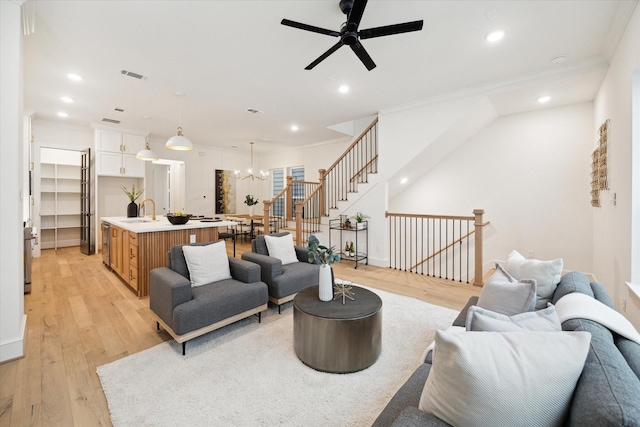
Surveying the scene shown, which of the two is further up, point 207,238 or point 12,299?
point 207,238

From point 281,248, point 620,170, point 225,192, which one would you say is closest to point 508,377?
point 281,248

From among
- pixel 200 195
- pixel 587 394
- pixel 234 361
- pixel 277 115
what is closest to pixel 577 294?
pixel 587 394

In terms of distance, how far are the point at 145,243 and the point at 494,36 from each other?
15.6 feet

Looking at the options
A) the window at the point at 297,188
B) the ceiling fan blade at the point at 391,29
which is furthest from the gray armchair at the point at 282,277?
the window at the point at 297,188

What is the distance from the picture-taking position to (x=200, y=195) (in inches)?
346

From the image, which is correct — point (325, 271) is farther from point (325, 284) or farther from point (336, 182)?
point (336, 182)

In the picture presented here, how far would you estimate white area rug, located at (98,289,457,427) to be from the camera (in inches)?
68.9

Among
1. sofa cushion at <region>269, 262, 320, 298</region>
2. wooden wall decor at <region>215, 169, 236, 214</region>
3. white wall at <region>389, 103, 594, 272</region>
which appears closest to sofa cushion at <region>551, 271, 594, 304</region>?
sofa cushion at <region>269, 262, 320, 298</region>

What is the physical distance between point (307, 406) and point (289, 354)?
613 millimetres

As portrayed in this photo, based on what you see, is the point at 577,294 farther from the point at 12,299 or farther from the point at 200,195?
the point at 200,195

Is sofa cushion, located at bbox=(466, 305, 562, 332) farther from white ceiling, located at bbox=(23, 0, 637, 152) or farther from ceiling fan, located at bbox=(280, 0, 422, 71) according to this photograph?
white ceiling, located at bbox=(23, 0, 637, 152)

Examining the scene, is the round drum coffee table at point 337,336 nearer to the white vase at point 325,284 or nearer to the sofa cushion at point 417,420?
the white vase at point 325,284

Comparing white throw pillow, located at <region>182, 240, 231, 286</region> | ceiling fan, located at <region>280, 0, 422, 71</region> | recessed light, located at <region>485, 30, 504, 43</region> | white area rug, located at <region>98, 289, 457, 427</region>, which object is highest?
recessed light, located at <region>485, 30, 504, 43</region>

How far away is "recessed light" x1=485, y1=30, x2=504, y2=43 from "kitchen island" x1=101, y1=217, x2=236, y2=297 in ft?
13.7
